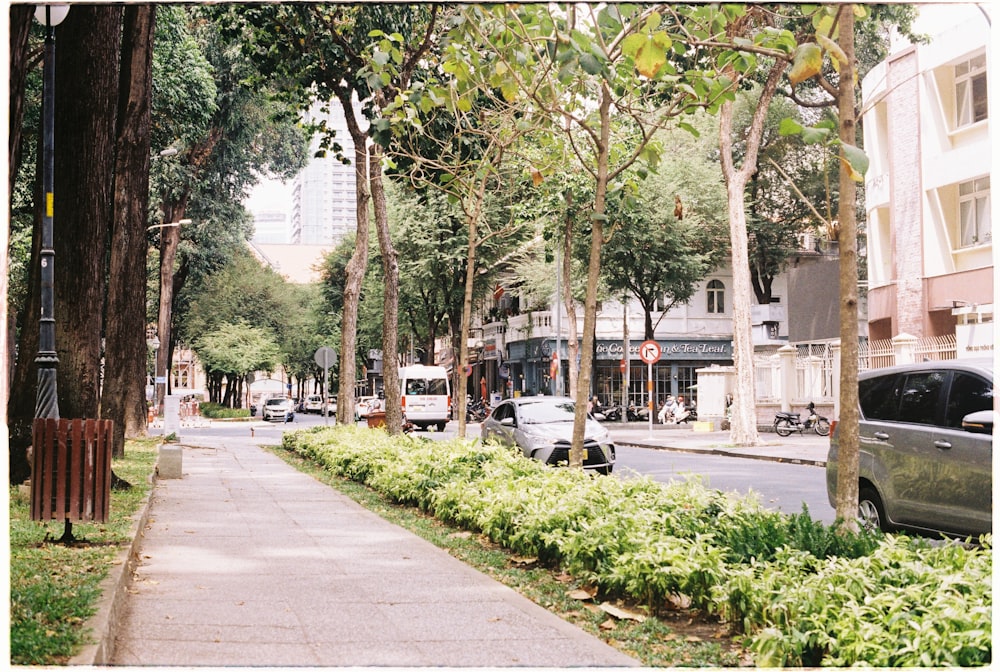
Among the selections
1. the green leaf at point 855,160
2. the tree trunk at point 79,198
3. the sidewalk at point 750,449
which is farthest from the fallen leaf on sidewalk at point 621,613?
the sidewalk at point 750,449

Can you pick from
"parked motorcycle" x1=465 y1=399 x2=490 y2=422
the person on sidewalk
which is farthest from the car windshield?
"parked motorcycle" x1=465 y1=399 x2=490 y2=422

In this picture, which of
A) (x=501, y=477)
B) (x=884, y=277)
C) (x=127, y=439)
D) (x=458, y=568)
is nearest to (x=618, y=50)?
(x=501, y=477)

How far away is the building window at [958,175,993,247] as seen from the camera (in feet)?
86.1

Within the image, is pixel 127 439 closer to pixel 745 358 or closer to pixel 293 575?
pixel 745 358

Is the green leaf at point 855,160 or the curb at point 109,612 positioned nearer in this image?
the curb at point 109,612

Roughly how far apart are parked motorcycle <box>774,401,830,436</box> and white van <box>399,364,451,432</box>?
12700 mm

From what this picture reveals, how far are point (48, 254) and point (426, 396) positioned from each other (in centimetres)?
2906

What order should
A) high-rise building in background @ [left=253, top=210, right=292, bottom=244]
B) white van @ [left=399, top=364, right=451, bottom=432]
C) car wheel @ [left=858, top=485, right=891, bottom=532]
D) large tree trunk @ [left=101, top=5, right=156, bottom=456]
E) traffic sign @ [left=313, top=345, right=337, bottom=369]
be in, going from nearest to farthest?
car wheel @ [left=858, top=485, right=891, bottom=532] → large tree trunk @ [left=101, top=5, right=156, bottom=456] → traffic sign @ [left=313, top=345, right=337, bottom=369] → white van @ [left=399, top=364, right=451, bottom=432] → high-rise building in background @ [left=253, top=210, right=292, bottom=244]

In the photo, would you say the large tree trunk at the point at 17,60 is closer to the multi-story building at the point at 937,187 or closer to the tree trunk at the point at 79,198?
the tree trunk at the point at 79,198

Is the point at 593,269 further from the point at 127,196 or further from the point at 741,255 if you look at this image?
the point at 741,255

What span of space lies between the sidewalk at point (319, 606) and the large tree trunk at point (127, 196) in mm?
7618

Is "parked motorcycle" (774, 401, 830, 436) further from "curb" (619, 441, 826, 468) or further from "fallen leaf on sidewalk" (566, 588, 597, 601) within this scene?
"fallen leaf on sidewalk" (566, 588, 597, 601)

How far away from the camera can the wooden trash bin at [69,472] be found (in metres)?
8.13

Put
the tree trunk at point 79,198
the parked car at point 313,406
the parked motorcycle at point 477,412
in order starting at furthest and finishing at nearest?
1. the parked car at point 313,406
2. the parked motorcycle at point 477,412
3. the tree trunk at point 79,198
